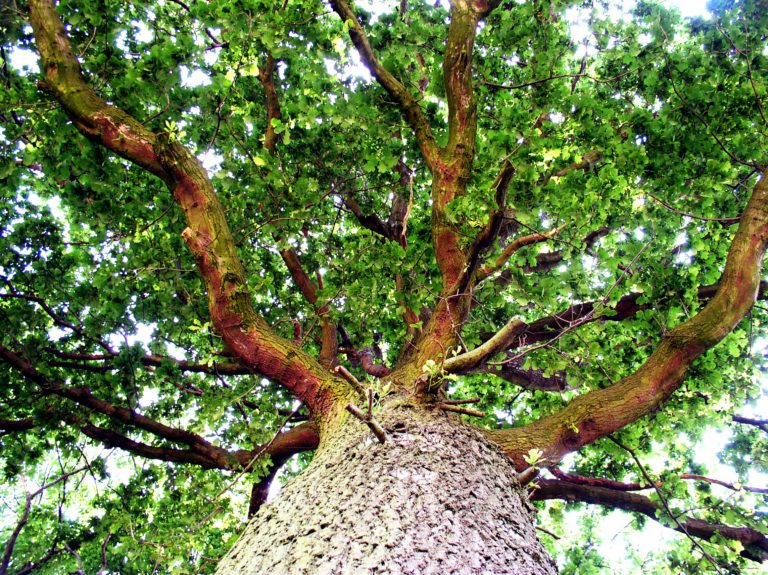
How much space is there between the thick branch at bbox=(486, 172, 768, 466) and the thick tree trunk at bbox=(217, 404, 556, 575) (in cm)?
68

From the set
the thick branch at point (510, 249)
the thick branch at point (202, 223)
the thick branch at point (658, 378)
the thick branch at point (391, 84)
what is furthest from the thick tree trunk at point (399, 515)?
the thick branch at point (391, 84)

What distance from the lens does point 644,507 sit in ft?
14.9

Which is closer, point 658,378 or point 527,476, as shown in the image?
point 527,476

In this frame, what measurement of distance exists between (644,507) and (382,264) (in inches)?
148

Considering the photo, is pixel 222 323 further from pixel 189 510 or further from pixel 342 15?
pixel 342 15

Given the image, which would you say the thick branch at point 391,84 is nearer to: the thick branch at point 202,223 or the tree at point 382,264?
the tree at point 382,264

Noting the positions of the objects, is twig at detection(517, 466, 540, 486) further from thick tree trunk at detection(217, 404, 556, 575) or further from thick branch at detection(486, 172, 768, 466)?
thick branch at detection(486, 172, 768, 466)

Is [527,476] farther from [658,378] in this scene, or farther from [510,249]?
[510,249]

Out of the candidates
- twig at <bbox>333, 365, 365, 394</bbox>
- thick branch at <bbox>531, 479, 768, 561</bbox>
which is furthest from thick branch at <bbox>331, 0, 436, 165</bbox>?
thick branch at <bbox>531, 479, 768, 561</bbox>

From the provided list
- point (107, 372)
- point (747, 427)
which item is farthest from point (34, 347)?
point (747, 427)

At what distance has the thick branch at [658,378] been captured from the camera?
3.03m

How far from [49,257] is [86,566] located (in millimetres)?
5305

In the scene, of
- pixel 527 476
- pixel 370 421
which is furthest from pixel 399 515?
pixel 527 476

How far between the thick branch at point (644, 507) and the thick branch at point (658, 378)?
151 cm
